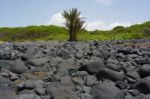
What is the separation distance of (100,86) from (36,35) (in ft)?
149

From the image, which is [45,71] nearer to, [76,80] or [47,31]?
[76,80]

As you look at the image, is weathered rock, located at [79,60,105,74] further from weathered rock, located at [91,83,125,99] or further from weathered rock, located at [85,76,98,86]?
weathered rock, located at [91,83,125,99]

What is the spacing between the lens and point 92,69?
262 inches

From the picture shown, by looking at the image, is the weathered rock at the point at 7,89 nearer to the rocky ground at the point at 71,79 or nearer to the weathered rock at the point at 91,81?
the rocky ground at the point at 71,79

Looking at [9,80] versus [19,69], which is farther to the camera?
[19,69]

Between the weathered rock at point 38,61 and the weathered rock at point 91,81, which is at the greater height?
the weathered rock at point 38,61

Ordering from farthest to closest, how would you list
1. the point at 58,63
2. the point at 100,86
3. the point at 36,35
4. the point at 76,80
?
the point at 36,35, the point at 58,63, the point at 76,80, the point at 100,86

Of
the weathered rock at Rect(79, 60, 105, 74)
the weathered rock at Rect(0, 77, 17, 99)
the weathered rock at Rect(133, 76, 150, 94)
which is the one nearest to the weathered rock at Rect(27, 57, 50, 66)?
the weathered rock at Rect(79, 60, 105, 74)

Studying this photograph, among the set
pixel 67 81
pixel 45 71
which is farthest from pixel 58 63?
pixel 67 81

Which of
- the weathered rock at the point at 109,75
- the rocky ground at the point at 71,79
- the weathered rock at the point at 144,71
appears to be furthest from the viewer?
the weathered rock at the point at 144,71

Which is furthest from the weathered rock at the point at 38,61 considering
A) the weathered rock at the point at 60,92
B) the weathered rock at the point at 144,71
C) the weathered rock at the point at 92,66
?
the weathered rock at the point at 144,71

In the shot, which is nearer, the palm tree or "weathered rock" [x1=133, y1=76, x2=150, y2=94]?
"weathered rock" [x1=133, y1=76, x2=150, y2=94]

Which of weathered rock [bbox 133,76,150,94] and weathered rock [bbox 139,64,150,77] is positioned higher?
weathered rock [bbox 139,64,150,77]

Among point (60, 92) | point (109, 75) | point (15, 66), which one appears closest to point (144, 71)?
point (109, 75)
